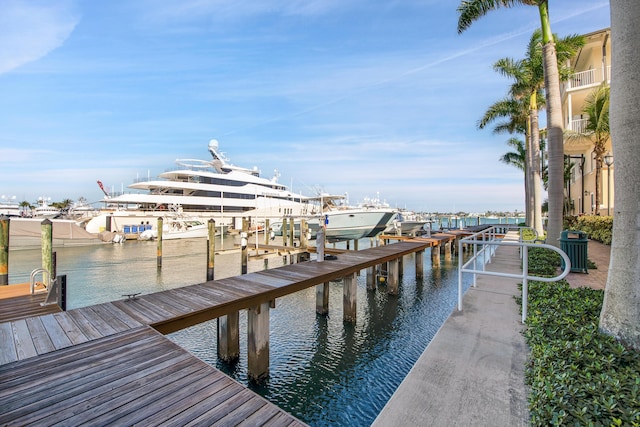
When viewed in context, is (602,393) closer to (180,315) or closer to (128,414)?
(128,414)

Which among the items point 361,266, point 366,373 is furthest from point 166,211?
point 366,373

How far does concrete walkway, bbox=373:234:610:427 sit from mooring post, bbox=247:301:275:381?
10.5 ft

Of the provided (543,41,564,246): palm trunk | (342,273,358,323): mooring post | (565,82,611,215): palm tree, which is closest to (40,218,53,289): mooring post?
(342,273,358,323): mooring post

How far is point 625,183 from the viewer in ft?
11.7

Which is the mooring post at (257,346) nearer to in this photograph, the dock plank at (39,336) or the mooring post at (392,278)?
the dock plank at (39,336)

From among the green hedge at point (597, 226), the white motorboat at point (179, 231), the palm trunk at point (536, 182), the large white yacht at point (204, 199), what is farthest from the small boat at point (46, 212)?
the green hedge at point (597, 226)

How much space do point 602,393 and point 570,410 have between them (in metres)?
0.35

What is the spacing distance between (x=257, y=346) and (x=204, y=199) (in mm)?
38318

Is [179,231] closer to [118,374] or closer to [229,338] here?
[229,338]

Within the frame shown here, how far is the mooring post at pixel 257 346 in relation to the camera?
230 inches

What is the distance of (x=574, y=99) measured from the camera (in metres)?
20.8

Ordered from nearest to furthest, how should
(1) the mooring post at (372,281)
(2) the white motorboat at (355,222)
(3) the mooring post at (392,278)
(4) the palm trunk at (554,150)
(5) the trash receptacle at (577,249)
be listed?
(5) the trash receptacle at (577,249) → (4) the palm trunk at (554,150) → (3) the mooring post at (392,278) → (1) the mooring post at (372,281) → (2) the white motorboat at (355,222)

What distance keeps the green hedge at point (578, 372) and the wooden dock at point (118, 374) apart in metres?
2.08

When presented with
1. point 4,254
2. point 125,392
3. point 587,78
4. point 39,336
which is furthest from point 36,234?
point 587,78
